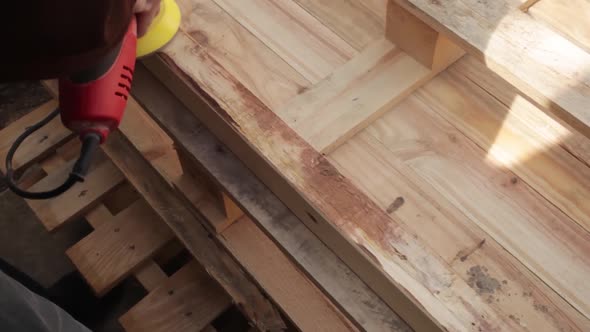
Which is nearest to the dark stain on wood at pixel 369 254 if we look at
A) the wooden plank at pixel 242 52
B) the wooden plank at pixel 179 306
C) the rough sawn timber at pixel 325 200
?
the rough sawn timber at pixel 325 200

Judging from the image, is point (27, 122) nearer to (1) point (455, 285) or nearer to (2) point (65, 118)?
(2) point (65, 118)

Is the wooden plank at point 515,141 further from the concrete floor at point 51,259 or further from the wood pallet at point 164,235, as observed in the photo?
the concrete floor at point 51,259

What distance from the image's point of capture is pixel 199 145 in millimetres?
1465

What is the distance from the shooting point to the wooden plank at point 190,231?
1.81 metres

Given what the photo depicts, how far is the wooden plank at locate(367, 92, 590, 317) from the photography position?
3.75 feet

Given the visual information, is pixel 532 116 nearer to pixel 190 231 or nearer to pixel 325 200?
pixel 325 200

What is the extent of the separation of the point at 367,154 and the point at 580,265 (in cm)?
43

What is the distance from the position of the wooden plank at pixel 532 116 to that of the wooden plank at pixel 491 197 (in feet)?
0.38

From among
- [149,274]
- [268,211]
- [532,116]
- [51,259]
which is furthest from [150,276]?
[532,116]

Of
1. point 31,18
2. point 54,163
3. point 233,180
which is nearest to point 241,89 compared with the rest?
point 233,180

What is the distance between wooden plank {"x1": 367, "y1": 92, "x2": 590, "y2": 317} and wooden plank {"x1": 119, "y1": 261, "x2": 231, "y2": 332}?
0.86 m

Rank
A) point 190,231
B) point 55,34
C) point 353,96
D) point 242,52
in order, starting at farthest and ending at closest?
1. point 190,231
2. point 242,52
3. point 353,96
4. point 55,34

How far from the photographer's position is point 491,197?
121cm

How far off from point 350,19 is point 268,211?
1.53ft
